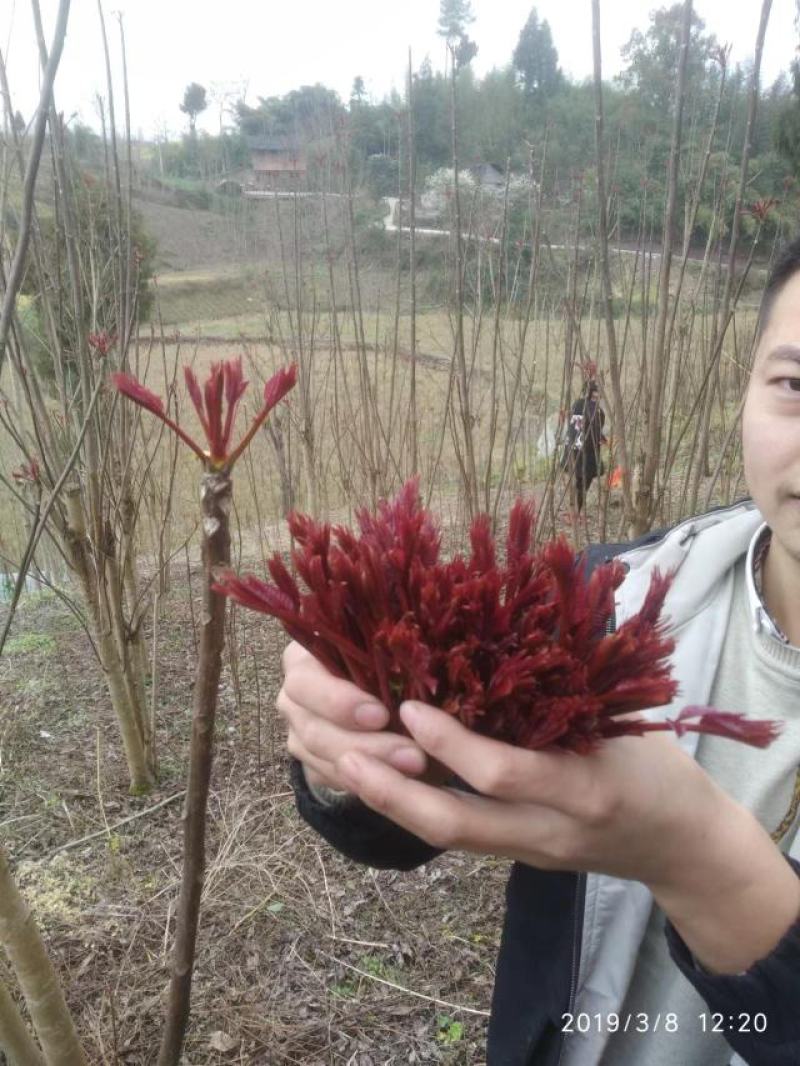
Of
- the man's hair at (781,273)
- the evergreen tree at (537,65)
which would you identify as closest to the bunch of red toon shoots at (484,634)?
the man's hair at (781,273)

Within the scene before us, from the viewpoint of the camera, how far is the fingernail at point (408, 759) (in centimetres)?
48

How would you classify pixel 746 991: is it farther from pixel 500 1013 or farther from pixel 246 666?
pixel 246 666

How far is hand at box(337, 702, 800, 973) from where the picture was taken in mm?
449

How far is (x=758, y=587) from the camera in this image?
0.94 m

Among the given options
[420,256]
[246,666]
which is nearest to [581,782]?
[246,666]

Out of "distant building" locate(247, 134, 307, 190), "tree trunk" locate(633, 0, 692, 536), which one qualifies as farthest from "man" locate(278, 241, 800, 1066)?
"distant building" locate(247, 134, 307, 190)

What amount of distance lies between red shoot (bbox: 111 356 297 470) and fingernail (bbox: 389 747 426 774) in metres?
0.23

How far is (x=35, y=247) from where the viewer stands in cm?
165

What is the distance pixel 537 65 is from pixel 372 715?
27.0 feet

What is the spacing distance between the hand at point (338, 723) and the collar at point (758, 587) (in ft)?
1.87

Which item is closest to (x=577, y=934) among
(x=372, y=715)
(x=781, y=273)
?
(x=372, y=715)

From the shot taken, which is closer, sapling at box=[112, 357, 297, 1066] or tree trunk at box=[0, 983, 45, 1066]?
sapling at box=[112, 357, 297, 1066]
